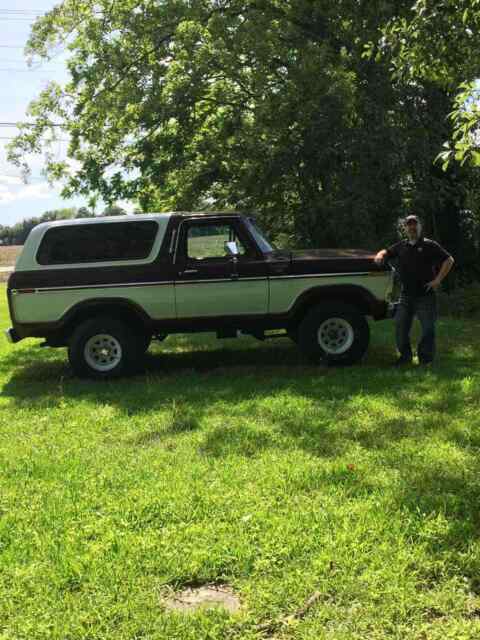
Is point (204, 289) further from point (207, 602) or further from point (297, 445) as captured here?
point (207, 602)

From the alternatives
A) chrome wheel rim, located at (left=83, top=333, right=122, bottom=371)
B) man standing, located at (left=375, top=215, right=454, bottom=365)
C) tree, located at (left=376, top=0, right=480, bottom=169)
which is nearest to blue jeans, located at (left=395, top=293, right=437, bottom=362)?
man standing, located at (left=375, top=215, right=454, bottom=365)

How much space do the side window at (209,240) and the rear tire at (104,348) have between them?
4.07ft

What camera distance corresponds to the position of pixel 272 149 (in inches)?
468

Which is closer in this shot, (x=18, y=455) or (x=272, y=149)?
(x=18, y=455)

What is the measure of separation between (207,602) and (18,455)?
2.61m

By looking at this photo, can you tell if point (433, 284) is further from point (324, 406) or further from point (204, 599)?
point (204, 599)

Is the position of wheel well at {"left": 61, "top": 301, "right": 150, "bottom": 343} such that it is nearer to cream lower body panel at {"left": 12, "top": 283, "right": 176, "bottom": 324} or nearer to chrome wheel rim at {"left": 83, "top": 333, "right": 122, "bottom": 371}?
cream lower body panel at {"left": 12, "top": 283, "right": 176, "bottom": 324}

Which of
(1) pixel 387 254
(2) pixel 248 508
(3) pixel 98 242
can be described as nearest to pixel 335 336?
(1) pixel 387 254

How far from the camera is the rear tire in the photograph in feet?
24.4

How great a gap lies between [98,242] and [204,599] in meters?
5.29

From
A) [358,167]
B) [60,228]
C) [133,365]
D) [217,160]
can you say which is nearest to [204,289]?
[133,365]

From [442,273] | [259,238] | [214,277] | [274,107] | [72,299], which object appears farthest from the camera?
[274,107]

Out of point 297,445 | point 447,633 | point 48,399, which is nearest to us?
point 447,633

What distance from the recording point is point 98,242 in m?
7.51
